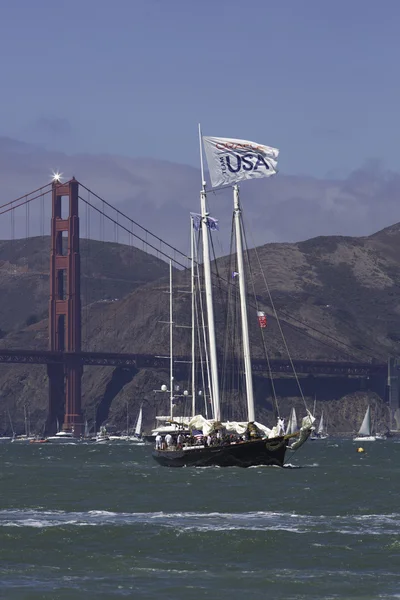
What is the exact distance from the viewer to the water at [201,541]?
1234 inches

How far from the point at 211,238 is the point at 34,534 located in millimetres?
46515

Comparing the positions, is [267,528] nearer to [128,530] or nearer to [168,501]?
[128,530]

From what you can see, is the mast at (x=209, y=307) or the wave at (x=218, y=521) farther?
the mast at (x=209, y=307)

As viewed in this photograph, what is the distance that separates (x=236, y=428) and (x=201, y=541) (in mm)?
34171

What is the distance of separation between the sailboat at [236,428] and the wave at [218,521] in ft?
70.3

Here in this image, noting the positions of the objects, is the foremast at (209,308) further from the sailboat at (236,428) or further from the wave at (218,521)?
the wave at (218,521)

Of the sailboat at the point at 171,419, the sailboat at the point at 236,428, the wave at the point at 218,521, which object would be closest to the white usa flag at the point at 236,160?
the sailboat at the point at 236,428

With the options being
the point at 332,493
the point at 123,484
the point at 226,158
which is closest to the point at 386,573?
the point at 332,493

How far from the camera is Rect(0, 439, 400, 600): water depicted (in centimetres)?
3134

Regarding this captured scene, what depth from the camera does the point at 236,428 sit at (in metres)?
72.9

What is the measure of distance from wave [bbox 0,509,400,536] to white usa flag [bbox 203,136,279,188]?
1121 inches

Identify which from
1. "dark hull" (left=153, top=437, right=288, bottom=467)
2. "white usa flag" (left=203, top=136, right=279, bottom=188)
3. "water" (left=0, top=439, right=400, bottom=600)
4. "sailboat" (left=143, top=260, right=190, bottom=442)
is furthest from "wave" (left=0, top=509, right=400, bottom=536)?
"sailboat" (left=143, top=260, right=190, bottom=442)

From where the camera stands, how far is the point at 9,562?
35156 mm

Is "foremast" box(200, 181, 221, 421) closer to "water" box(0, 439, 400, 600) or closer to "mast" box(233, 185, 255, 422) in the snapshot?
"mast" box(233, 185, 255, 422)
